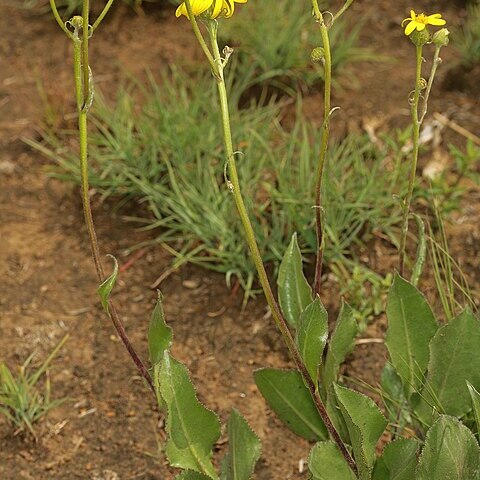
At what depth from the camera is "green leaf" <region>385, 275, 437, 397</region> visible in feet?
6.91

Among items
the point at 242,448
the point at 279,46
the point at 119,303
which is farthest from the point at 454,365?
the point at 279,46

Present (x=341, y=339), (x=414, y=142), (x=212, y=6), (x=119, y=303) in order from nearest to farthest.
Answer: (x=212, y=6) < (x=414, y=142) < (x=341, y=339) < (x=119, y=303)

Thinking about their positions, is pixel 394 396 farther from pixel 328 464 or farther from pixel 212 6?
pixel 212 6

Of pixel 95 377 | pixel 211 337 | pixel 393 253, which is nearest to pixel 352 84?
pixel 393 253

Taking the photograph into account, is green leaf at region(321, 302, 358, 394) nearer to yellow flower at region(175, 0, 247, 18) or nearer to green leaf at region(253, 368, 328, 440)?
green leaf at region(253, 368, 328, 440)

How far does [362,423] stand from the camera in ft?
6.27

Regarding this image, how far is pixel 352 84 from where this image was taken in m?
3.86

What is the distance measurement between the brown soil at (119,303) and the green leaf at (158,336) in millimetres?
550

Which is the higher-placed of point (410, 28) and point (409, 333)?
point (410, 28)

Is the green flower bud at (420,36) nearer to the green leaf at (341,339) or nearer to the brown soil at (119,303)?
the green leaf at (341,339)

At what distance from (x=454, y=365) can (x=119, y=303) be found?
1277mm

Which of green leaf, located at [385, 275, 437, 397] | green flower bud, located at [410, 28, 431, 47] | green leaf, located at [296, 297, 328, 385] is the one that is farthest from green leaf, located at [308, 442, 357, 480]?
green flower bud, located at [410, 28, 431, 47]

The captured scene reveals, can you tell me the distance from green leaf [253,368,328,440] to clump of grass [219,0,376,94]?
174cm

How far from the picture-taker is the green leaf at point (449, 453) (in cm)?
175
